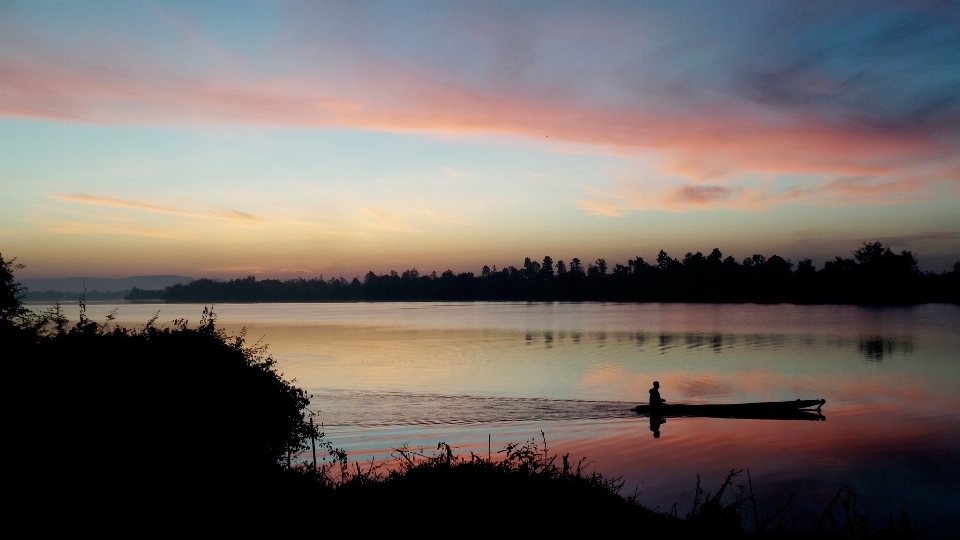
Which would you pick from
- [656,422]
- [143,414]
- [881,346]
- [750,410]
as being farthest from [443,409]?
[881,346]

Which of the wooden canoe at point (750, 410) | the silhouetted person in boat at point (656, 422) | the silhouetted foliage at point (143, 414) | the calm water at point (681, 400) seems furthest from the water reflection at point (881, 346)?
the silhouetted foliage at point (143, 414)

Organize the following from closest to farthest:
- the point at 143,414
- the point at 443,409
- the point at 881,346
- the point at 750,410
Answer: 1. the point at 143,414
2. the point at 750,410
3. the point at 443,409
4. the point at 881,346

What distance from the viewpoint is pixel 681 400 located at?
3878 centimetres

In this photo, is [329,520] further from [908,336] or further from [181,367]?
[908,336]

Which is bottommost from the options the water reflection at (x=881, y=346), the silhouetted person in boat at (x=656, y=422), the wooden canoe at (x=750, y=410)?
the silhouetted person in boat at (x=656, y=422)

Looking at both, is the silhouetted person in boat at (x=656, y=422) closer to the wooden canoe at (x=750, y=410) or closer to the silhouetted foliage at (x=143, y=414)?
the wooden canoe at (x=750, y=410)

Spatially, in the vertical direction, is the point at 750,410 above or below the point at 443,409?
above

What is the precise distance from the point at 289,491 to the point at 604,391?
108ft

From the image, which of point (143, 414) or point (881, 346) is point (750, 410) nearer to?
point (143, 414)

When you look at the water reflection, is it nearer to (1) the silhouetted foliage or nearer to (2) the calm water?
(2) the calm water

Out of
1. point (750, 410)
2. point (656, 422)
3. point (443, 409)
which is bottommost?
point (443, 409)

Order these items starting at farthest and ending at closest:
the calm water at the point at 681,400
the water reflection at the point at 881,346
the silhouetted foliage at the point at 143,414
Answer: the water reflection at the point at 881,346 → the calm water at the point at 681,400 → the silhouetted foliage at the point at 143,414

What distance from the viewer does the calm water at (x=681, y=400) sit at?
69.7 ft

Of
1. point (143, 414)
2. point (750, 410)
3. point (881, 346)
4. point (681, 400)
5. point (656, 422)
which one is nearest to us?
point (143, 414)
